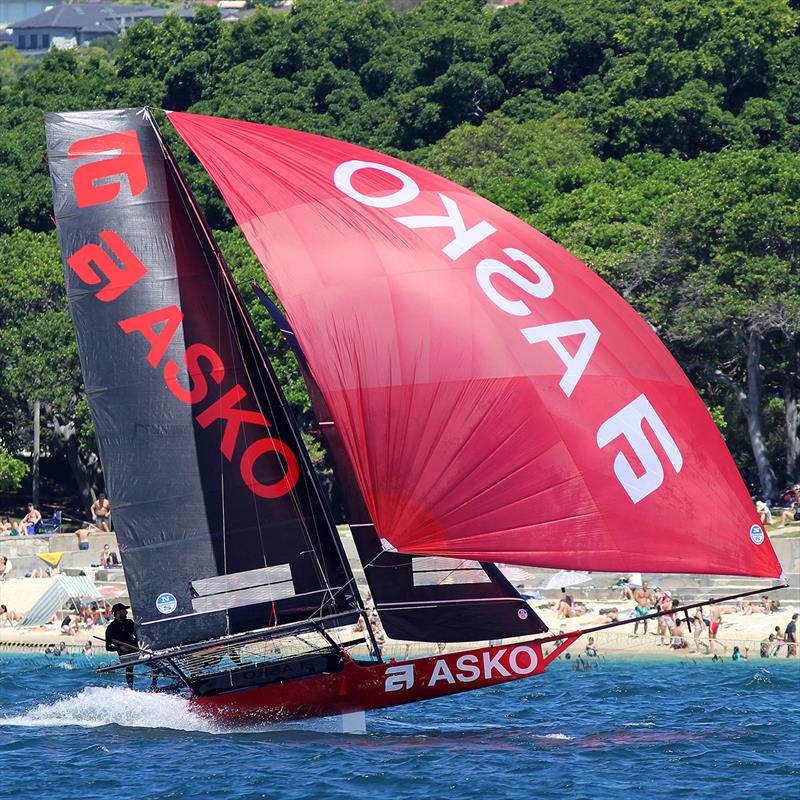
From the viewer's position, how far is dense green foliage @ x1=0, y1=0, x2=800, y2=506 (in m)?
46.6

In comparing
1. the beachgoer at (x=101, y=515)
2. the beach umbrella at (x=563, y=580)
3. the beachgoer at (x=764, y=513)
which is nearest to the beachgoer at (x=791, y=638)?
the beach umbrella at (x=563, y=580)

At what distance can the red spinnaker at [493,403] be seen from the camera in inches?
795

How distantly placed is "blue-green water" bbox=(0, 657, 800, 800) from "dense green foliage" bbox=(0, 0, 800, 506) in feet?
67.5

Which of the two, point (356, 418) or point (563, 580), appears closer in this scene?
point (356, 418)

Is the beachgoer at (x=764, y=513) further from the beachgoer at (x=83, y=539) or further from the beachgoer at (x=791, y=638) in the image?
the beachgoer at (x=83, y=539)

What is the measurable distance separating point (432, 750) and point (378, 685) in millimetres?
1106

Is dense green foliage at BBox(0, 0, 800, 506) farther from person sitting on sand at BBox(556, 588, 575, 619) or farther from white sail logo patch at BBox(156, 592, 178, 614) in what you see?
white sail logo patch at BBox(156, 592, 178, 614)

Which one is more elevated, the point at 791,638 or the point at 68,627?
the point at 68,627

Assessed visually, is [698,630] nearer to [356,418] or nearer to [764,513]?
[764,513]

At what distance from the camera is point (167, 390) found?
2184cm

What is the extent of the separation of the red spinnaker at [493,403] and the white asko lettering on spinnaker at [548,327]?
0.02 metres

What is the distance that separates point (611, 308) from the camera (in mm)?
20969

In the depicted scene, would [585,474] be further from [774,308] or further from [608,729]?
[774,308]

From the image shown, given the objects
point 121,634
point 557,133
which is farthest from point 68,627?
point 557,133
